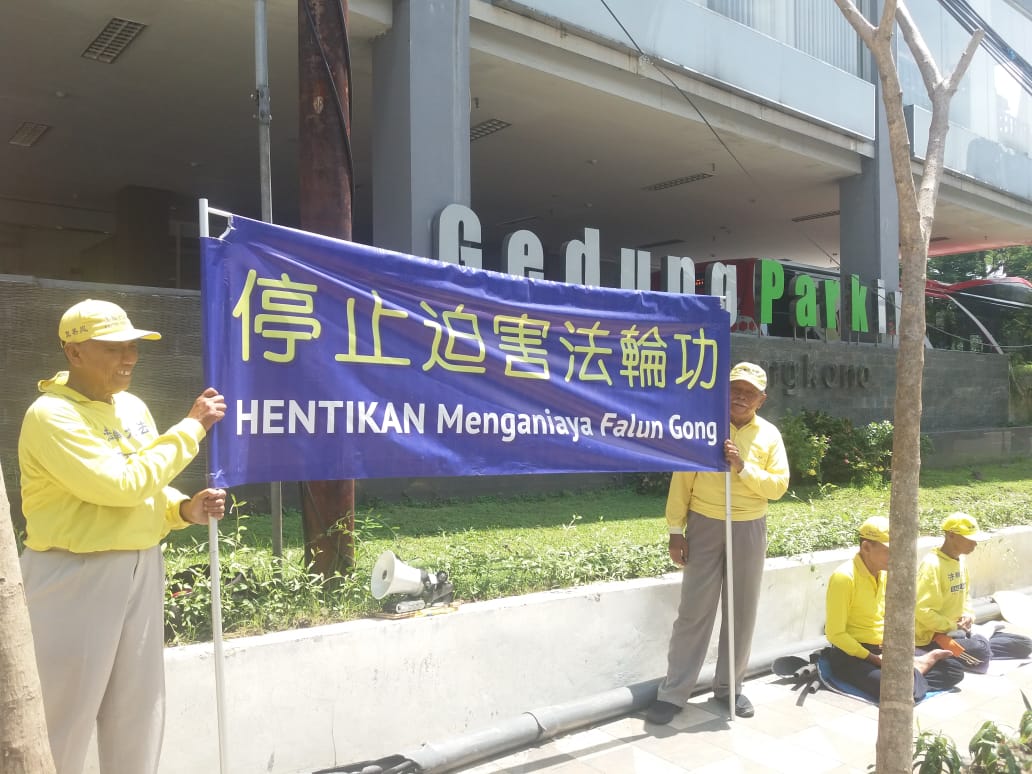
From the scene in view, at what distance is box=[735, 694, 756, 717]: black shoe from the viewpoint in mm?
4758

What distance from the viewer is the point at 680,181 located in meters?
16.2

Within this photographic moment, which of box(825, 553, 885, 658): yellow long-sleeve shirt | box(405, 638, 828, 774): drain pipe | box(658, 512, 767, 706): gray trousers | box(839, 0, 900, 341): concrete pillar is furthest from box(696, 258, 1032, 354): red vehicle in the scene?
box(405, 638, 828, 774): drain pipe

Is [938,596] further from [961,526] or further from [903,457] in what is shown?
[903,457]

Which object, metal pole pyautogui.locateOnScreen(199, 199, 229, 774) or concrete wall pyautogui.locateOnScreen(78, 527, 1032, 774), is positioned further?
concrete wall pyautogui.locateOnScreen(78, 527, 1032, 774)

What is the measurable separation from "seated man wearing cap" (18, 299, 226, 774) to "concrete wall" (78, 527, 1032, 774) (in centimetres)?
58

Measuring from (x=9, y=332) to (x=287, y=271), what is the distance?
13.6ft

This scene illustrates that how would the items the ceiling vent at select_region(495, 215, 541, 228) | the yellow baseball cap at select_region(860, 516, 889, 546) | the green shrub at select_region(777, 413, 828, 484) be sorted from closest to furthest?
1. the yellow baseball cap at select_region(860, 516, 889, 546)
2. the green shrub at select_region(777, 413, 828, 484)
3. the ceiling vent at select_region(495, 215, 541, 228)

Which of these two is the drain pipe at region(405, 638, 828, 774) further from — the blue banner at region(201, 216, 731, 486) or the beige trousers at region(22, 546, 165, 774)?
the beige trousers at region(22, 546, 165, 774)

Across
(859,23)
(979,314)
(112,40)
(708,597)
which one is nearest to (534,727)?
(708,597)

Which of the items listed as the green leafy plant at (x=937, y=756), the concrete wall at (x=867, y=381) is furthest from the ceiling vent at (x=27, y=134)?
the green leafy plant at (x=937, y=756)

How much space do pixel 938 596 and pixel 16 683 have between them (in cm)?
533

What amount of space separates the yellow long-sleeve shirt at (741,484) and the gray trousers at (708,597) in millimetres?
73

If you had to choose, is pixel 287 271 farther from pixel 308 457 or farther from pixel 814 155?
pixel 814 155

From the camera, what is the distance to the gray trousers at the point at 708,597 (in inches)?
185
